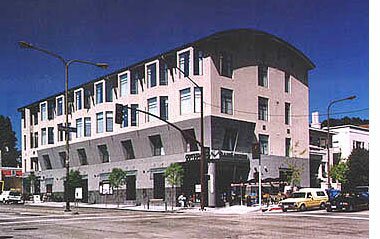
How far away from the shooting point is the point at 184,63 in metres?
3.03

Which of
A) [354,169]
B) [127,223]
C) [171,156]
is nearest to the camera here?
[354,169]

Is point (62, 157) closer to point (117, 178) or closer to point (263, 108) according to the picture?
point (117, 178)

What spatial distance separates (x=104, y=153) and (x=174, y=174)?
759mm

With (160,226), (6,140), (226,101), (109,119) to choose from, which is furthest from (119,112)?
(160,226)

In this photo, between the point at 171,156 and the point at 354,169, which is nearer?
the point at 354,169

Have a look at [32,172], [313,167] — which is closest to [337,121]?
[313,167]

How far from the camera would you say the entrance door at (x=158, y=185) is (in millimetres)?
3555

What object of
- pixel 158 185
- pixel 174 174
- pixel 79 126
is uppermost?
pixel 79 126

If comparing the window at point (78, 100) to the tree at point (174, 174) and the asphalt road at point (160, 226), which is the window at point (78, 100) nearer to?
the tree at point (174, 174)

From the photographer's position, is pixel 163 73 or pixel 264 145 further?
pixel 163 73

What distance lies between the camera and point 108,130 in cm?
376

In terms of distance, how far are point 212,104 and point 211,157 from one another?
367 millimetres

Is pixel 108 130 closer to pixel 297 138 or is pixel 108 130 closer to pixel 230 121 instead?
pixel 230 121

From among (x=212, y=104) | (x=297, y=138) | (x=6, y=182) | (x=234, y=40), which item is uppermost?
(x=234, y=40)
